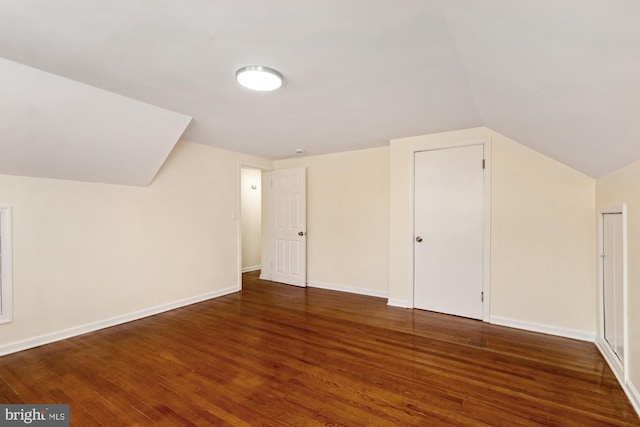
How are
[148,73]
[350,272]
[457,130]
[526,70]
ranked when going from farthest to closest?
[350,272]
[457,130]
[148,73]
[526,70]

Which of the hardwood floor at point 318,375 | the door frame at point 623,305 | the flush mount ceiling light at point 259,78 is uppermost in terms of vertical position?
the flush mount ceiling light at point 259,78

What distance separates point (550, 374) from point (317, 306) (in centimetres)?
248

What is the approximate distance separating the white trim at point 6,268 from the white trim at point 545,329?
4.81 m

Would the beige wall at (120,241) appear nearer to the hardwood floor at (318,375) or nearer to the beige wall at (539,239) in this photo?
the hardwood floor at (318,375)

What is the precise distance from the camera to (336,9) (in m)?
1.46

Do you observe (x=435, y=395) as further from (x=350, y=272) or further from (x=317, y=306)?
(x=350, y=272)

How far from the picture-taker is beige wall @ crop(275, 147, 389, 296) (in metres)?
4.43

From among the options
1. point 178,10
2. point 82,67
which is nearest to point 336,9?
point 178,10

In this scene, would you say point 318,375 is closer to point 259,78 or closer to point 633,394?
point 633,394

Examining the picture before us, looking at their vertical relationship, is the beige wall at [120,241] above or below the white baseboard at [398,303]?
above

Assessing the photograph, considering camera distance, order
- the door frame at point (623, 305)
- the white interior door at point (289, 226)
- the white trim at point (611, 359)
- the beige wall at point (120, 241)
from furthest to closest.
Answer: the white interior door at point (289, 226)
the beige wall at point (120, 241)
the white trim at point (611, 359)
the door frame at point (623, 305)

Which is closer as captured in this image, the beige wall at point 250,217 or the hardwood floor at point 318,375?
the hardwood floor at point 318,375

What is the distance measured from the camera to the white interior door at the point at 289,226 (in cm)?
502

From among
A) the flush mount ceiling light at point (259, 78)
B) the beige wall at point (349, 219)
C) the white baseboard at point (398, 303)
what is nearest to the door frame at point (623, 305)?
the white baseboard at point (398, 303)
